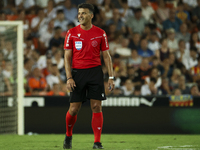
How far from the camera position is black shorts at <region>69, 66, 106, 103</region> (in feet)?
16.9

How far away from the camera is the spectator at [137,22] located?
11.9m

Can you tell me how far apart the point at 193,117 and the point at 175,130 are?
0.50 meters

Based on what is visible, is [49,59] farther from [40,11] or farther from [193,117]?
[193,117]

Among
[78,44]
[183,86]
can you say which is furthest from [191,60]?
[78,44]

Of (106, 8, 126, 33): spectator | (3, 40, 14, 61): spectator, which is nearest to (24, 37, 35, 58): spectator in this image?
(3, 40, 14, 61): spectator

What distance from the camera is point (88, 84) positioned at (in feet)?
17.1

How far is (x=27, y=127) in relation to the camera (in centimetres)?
923

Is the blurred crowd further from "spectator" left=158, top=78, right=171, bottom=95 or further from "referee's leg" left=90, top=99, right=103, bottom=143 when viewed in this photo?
"referee's leg" left=90, top=99, right=103, bottom=143

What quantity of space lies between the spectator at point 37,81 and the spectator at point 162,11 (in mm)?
4165

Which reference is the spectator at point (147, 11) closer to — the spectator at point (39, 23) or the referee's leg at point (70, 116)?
the spectator at point (39, 23)

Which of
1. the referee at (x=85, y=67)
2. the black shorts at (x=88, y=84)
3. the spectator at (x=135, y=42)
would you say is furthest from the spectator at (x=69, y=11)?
the black shorts at (x=88, y=84)

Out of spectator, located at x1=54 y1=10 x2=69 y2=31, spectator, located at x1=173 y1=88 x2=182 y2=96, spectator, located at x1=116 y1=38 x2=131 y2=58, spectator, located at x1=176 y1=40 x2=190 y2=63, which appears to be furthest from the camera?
spectator, located at x1=54 y1=10 x2=69 y2=31

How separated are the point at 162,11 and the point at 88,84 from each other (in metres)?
7.71

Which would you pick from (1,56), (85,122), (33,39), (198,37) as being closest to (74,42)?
(85,122)
